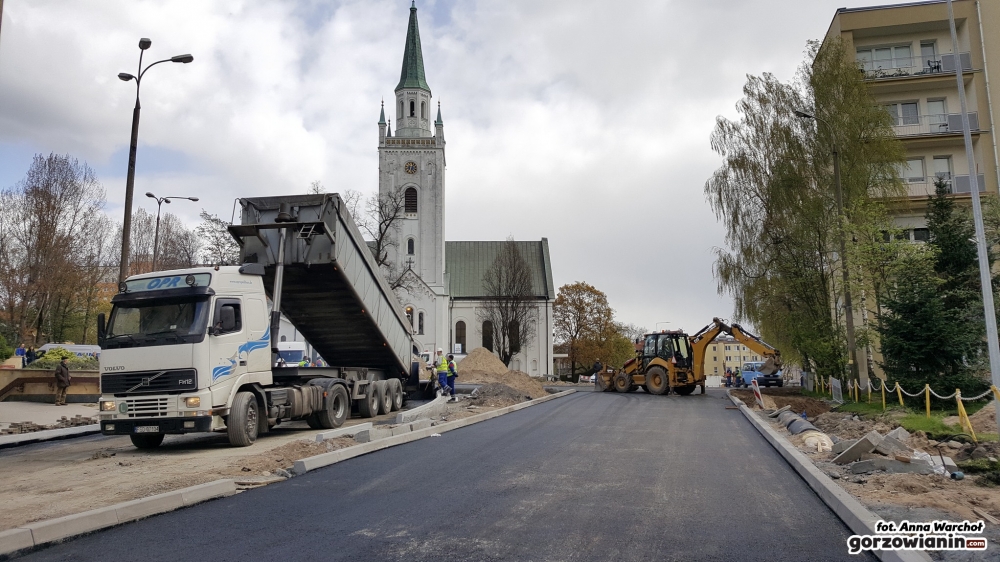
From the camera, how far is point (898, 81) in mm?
31172

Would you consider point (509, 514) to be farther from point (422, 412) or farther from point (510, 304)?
point (510, 304)

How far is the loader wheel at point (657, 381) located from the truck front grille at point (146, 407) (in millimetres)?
22165

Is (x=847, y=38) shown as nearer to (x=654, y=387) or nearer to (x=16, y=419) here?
(x=654, y=387)

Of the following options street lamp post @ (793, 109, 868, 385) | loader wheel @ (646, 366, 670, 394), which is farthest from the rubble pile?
street lamp post @ (793, 109, 868, 385)

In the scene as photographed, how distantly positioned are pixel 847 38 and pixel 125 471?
32632mm

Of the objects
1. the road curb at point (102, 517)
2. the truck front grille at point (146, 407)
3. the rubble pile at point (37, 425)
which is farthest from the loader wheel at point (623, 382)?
the road curb at point (102, 517)

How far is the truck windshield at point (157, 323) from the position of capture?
11133mm

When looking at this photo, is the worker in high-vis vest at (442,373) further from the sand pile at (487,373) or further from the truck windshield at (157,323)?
the truck windshield at (157,323)

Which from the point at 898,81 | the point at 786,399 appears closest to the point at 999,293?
the point at 786,399

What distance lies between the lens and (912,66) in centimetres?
3188

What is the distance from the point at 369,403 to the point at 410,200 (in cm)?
4569

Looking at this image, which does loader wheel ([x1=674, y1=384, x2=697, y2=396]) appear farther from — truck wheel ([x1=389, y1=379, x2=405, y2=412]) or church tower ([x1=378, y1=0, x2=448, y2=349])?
church tower ([x1=378, y1=0, x2=448, y2=349])

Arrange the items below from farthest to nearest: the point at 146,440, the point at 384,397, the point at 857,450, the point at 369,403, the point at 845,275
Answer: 1. the point at 845,275
2. the point at 384,397
3. the point at 369,403
4. the point at 146,440
5. the point at 857,450

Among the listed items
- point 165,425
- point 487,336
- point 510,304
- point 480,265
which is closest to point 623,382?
point 165,425
